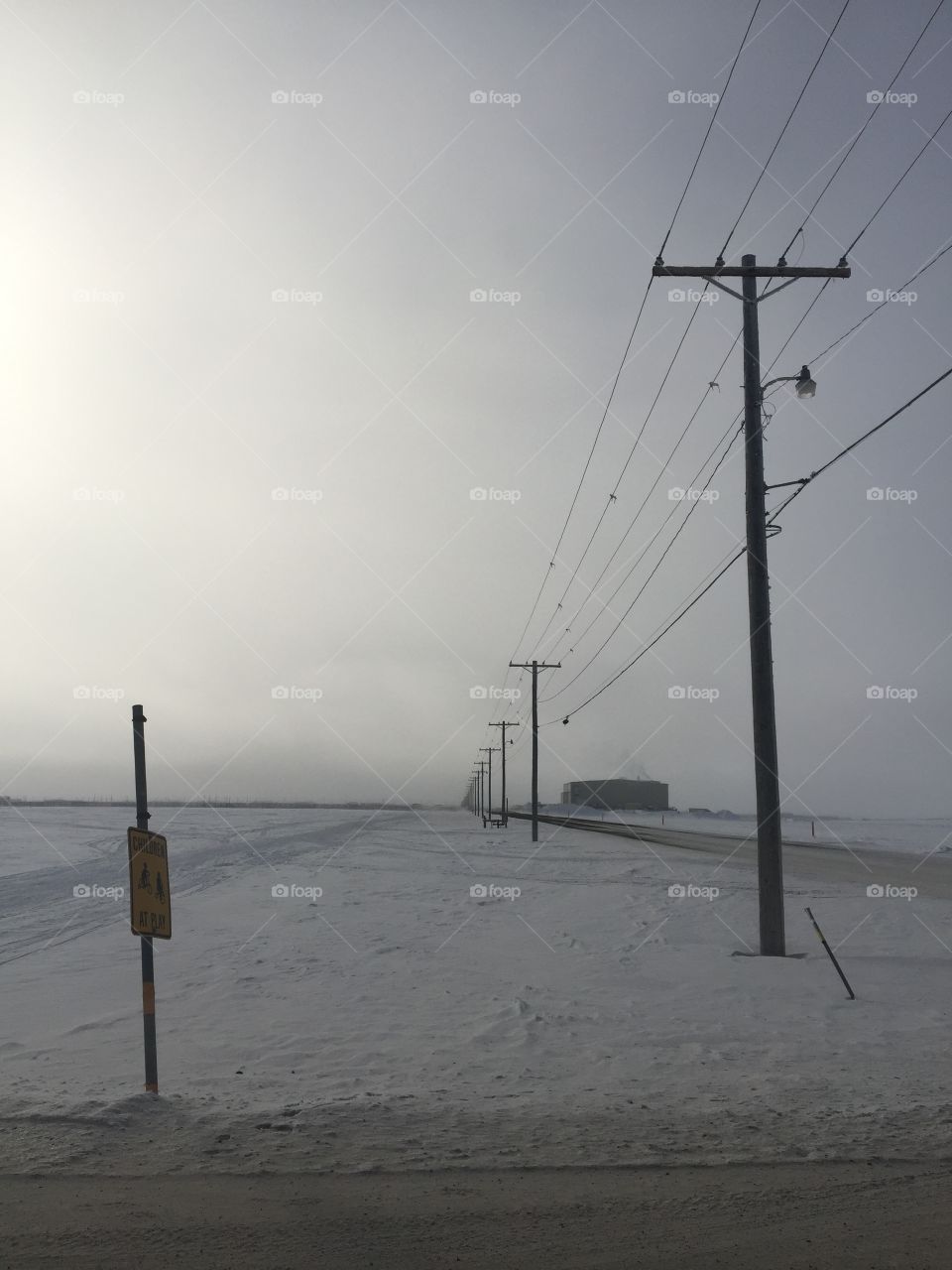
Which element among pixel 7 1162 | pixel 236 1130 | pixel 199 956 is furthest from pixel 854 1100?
pixel 199 956

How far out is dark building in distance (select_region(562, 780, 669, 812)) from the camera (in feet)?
479

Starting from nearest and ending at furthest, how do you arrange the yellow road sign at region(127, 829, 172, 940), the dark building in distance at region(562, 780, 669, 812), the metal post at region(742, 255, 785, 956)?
the yellow road sign at region(127, 829, 172, 940) → the metal post at region(742, 255, 785, 956) → the dark building in distance at region(562, 780, 669, 812)

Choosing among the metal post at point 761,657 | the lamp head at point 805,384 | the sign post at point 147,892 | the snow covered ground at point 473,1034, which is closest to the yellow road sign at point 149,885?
the sign post at point 147,892

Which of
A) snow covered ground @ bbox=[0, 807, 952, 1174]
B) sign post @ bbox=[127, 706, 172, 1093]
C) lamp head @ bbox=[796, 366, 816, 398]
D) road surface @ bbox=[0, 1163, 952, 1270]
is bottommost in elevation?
snow covered ground @ bbox=[0, 807, 952, 1174]

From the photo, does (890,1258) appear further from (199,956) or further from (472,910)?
(472,910)

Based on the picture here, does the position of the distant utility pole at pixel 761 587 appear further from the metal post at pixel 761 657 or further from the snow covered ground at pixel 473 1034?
the snow covered ground at pixel 473 1034

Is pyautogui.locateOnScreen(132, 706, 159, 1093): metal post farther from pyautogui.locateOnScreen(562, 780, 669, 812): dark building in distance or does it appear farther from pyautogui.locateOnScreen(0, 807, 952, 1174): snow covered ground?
pyautogui.locateOnScreen(562, 780, 669, 812): dark building in distance

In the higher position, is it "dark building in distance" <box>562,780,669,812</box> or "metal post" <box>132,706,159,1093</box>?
"metal post" <box>132,706,159,1093</box>

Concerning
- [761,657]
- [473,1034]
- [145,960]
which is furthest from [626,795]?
[145,960]

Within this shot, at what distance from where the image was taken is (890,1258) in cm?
456

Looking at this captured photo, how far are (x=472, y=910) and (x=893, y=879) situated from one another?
42.5ft

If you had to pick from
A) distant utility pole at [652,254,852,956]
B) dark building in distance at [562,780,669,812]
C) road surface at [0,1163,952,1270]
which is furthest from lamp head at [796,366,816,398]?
dark building in distance at [562,780,669,812]

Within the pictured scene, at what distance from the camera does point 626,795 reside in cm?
14925

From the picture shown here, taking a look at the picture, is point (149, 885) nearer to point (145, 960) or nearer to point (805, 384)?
point (145, 960)
